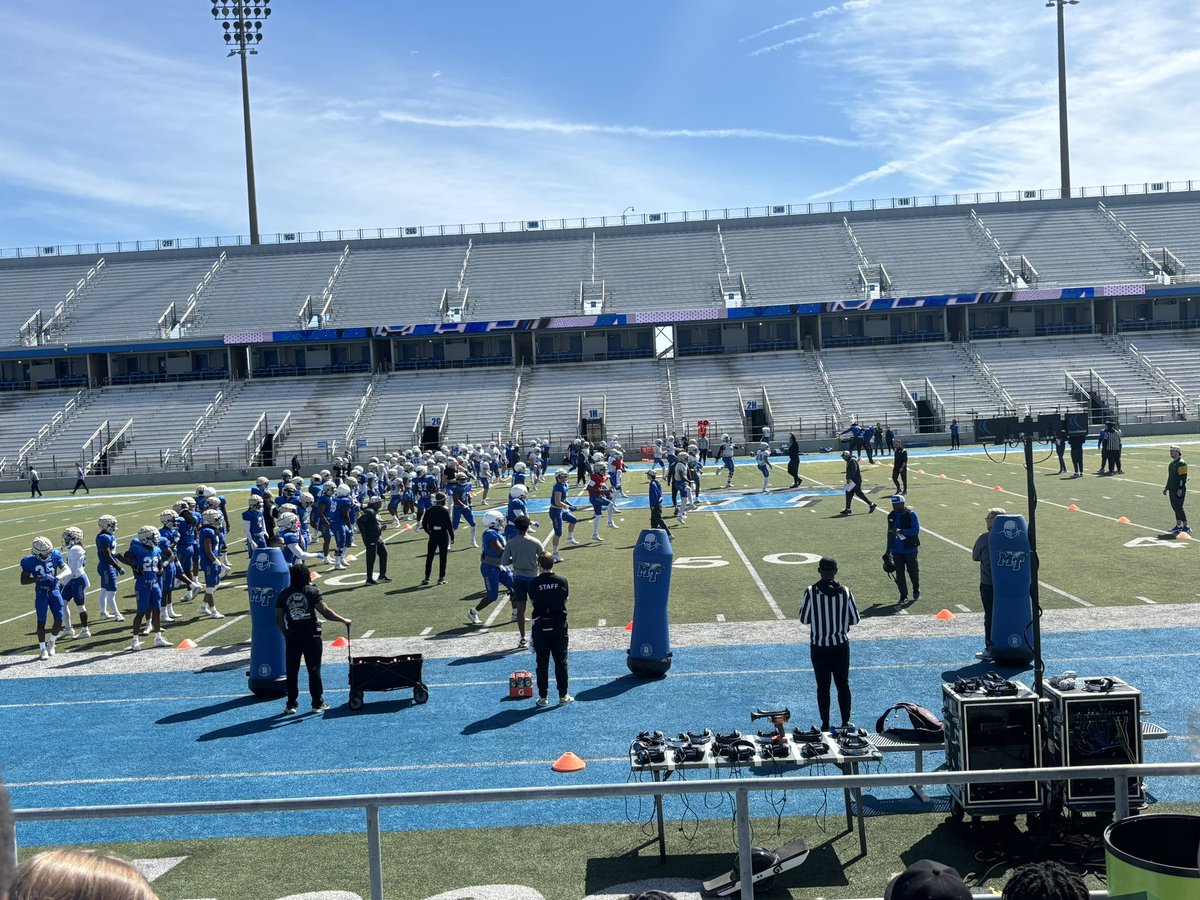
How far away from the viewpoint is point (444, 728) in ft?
31.6

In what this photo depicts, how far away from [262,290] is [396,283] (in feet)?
26.8

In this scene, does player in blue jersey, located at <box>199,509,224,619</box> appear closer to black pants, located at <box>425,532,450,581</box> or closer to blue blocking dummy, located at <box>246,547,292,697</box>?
black pants, located at <box>425,532,450,581</box>

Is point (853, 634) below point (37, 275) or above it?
below

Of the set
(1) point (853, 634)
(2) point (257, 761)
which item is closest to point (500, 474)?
(1) point (853, 634)

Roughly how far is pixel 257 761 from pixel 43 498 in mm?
39267

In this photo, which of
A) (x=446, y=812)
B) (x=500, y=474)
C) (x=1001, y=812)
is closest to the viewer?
(x=1001, y=812)

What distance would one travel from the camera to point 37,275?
214ft

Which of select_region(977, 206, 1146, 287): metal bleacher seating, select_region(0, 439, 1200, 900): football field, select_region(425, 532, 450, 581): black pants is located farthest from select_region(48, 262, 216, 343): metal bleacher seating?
select_region(977, 206, 1146, 287): metal bleacher seating

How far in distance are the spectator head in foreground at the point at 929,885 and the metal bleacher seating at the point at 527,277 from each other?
55216 millimetres

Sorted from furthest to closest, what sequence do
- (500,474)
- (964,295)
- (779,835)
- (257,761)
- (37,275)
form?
(37,275) → (964,295) → (500,474) → (257,761) → (779,835)

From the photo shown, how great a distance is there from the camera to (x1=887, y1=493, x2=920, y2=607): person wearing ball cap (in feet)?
44.7

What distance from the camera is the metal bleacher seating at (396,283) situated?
2328 inches

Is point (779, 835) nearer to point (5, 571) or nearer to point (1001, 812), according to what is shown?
point (1001, 812)

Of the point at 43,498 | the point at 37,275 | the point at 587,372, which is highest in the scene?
the point at 37,275
